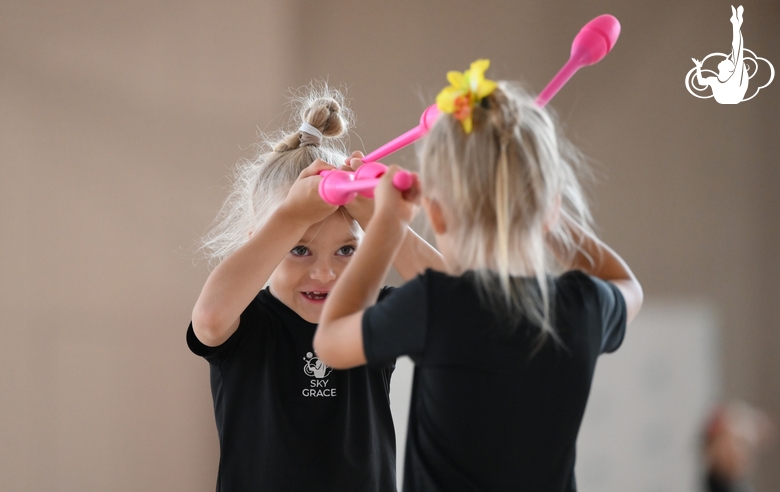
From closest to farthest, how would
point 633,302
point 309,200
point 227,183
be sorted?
point 633,302, point 309,200, point 227,183

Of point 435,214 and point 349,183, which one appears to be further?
point 349,183

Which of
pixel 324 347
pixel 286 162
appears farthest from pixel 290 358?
pixel 324 347

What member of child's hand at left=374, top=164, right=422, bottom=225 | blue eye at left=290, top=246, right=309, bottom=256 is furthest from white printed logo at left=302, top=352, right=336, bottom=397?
child's hand at left=374, top=164, right=422, bottom=225

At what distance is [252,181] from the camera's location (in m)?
1.01

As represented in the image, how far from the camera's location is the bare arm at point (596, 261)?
0.66 meters

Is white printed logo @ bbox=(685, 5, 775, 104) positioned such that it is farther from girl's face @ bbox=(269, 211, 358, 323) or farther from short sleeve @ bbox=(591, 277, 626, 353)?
short sleeve @ bbox=(591, 277, 626, 353)

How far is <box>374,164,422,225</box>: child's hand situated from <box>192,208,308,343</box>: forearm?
24 cm

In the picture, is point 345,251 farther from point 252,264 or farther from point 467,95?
point 467,95

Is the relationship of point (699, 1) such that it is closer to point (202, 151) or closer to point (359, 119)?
point (359, 119)

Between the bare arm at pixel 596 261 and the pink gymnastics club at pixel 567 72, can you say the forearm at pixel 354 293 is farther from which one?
the bare arm at pixel 596 261

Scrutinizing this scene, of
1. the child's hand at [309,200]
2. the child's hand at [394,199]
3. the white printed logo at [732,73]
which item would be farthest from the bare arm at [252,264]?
the white printed logo at [732,73]

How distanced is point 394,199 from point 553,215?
13 cm

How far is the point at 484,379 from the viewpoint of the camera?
1.81 feet

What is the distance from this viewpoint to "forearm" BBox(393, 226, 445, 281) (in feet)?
3.01
